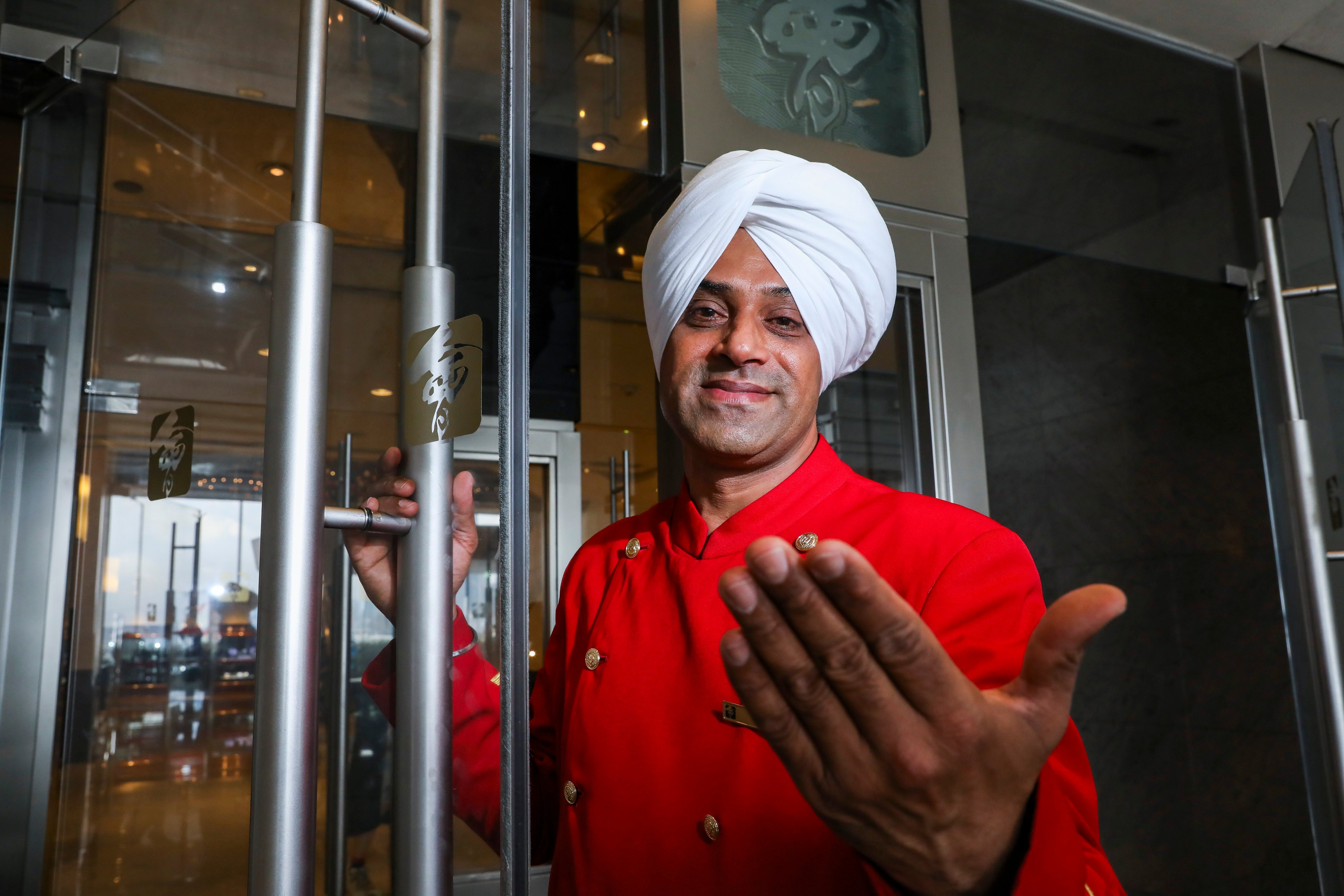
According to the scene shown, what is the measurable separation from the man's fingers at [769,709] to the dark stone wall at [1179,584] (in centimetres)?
230

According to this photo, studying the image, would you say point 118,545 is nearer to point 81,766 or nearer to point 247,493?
point 81,766

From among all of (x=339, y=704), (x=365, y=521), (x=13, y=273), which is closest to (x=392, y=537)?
(x=365, y=521)

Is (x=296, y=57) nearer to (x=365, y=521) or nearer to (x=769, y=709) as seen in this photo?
(x=365, y=521)

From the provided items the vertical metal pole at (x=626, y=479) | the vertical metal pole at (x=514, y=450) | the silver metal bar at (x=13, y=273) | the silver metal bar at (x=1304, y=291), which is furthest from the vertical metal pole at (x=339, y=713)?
the silver metal bar at (x=1304, y=291)

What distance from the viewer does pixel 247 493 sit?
2.62ft

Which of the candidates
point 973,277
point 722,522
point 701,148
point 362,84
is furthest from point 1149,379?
point 362,84

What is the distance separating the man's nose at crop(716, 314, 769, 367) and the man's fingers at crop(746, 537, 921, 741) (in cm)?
55

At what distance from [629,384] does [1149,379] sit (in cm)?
200

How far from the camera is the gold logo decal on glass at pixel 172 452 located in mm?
875

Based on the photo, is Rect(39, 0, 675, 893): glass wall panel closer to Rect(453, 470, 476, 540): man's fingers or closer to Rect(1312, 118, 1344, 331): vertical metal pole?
Rect(453, 470, 476, 540): man's fingers

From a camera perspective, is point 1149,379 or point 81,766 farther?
point 1149,379

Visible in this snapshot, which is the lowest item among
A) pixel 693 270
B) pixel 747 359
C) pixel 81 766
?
pixel 81 766

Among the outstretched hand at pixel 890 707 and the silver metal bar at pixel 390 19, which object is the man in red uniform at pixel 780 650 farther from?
the silver metal bar at pixel 390 19

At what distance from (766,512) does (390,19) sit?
0.59m
